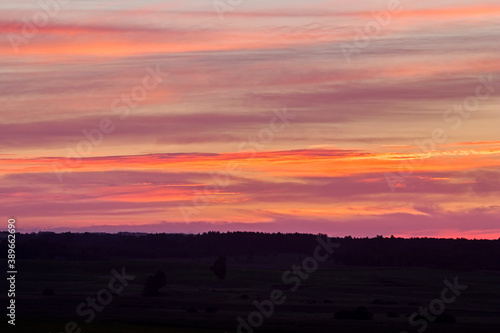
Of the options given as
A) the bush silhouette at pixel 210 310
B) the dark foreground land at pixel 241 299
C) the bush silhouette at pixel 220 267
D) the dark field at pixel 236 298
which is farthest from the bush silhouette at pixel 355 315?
the bush silhouette at pixel 220 267

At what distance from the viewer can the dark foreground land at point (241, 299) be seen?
247ft

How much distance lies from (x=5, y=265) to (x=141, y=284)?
1859 inches

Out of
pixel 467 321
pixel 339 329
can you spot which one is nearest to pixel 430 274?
pixel 467 321

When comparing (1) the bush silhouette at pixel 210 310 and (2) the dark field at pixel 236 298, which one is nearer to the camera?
(2) the dark field at pixel 236 298

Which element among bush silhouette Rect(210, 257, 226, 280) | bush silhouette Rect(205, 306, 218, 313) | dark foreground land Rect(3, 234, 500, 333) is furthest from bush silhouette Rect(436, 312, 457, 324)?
bush silhouette Rect(210, 257, 226, 280)

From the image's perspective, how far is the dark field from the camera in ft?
246

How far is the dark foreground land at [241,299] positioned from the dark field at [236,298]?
0.10 meters

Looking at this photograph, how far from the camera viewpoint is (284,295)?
12362 centimetres

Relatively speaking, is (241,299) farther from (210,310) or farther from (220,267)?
(220,267)

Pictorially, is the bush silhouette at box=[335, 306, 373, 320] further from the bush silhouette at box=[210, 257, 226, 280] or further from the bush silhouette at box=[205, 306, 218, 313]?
the bush silhouette at box=[210, 257, 226, 280]

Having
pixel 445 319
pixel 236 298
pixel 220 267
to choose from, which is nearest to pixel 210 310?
pixel 445 319

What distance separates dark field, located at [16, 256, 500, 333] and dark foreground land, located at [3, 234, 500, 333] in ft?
0.34

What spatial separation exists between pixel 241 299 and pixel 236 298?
2181 millimetres

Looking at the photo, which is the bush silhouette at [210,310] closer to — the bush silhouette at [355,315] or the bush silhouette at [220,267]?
the bush silhouette at [355,315]
